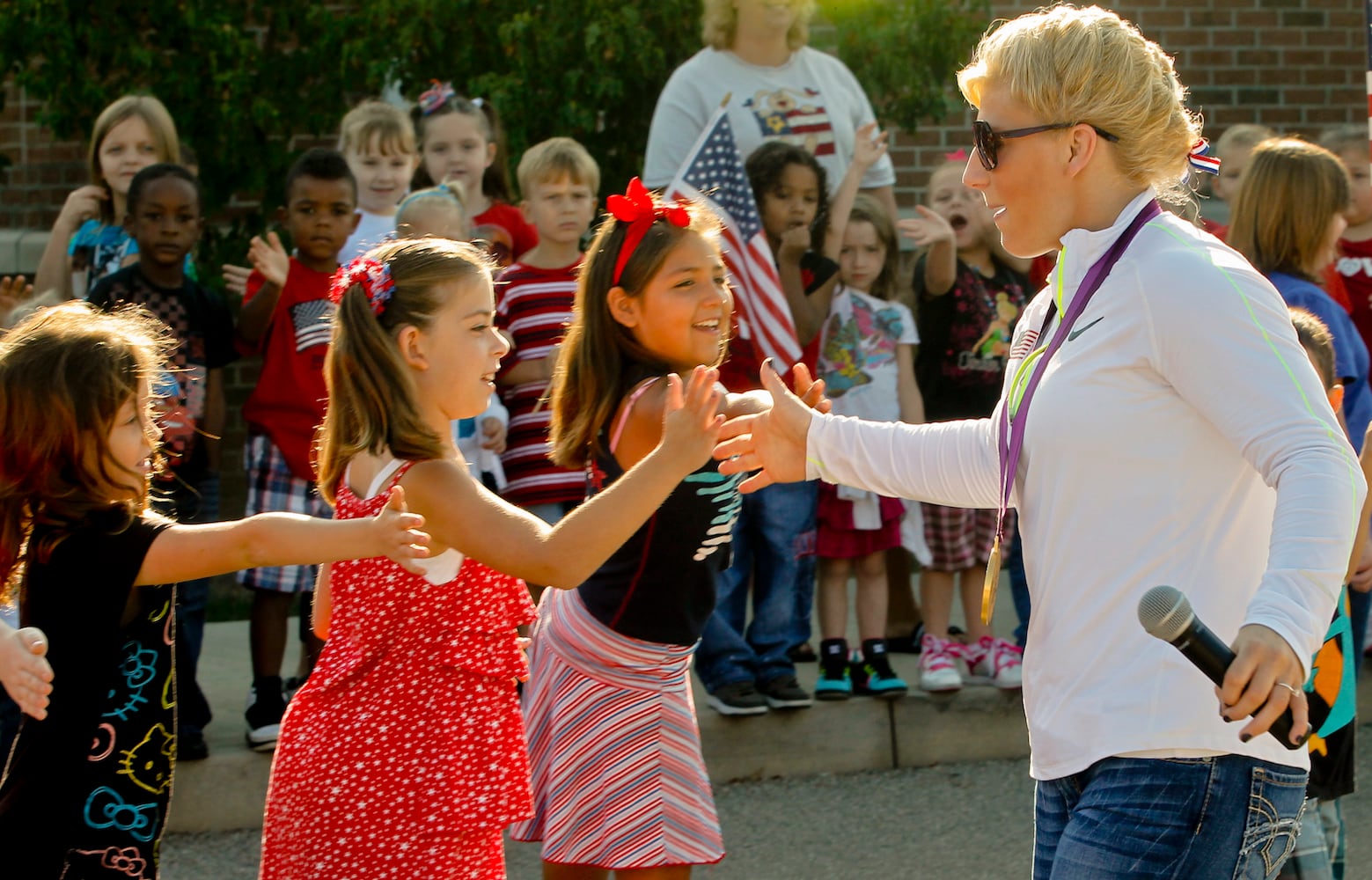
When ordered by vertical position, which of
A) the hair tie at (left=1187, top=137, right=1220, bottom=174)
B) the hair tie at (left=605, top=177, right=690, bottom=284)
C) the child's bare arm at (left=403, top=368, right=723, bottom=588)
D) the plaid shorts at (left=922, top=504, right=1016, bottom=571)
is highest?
the hair tie at (left=1187, top=137, right=1220, bottom=174)

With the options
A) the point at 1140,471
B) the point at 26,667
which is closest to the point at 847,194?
the point at 1140,471

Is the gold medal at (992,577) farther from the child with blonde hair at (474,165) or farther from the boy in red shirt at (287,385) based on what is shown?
the child with blonde hair at (474,165)

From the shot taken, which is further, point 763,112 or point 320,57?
point 320,57

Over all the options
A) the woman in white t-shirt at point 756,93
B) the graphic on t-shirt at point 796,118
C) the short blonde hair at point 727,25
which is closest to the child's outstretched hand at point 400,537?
the woman in white t-shirt at point 756,93

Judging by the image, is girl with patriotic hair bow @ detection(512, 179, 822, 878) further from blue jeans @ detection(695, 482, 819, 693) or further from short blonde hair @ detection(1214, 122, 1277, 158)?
short blonde hair @ detection(1214, 122, 1277, 158)

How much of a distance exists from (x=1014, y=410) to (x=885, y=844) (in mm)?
2713

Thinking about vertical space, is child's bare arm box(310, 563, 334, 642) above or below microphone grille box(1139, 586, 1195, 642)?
below

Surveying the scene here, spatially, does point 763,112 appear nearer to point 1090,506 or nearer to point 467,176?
point 467,176

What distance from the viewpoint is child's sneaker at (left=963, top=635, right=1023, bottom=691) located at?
5.93m

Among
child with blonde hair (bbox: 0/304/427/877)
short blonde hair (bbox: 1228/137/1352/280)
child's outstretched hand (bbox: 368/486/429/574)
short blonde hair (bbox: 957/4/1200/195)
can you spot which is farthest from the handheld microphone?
short blonde hair (bbox: 1228/137/1352/280)

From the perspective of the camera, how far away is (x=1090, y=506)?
2426mm

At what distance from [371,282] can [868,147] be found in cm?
338

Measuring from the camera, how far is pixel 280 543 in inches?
112

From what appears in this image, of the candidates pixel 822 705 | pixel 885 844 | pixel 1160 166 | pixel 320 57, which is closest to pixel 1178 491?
pixel 1160 166
